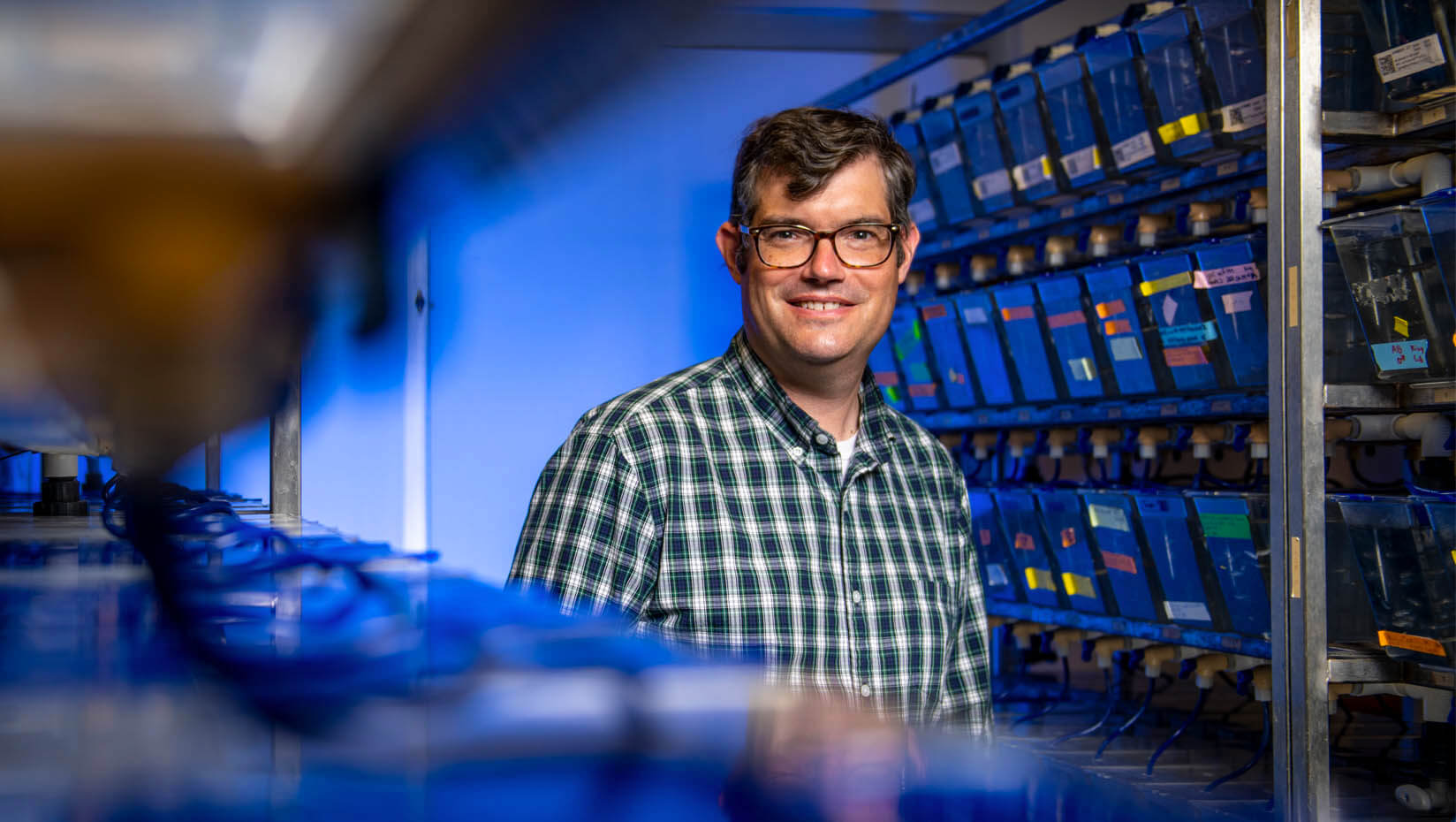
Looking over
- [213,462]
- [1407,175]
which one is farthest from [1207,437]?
[213,462]

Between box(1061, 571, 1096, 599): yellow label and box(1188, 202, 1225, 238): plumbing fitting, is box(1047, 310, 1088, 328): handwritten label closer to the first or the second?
box(1188, 202, 1225, 238): plumbing fitting

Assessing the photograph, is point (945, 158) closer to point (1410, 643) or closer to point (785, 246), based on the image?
point (1410, 643)

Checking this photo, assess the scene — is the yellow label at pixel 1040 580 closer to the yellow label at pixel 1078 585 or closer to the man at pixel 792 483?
the yellow label at pixel 1078 585

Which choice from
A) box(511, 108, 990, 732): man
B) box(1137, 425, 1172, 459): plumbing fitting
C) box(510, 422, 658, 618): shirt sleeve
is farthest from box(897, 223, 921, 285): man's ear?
box(1137, 425, 1172, 459): plumbing fitting

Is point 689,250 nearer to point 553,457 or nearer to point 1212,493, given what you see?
point 1212,493

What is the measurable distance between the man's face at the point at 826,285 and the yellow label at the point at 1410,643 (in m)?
1.44

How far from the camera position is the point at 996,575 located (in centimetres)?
361

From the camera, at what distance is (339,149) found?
0.23m

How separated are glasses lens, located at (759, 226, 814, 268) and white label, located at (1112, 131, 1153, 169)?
1.94m

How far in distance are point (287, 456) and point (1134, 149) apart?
108 inches

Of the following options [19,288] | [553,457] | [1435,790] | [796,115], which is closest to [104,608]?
[19,288]

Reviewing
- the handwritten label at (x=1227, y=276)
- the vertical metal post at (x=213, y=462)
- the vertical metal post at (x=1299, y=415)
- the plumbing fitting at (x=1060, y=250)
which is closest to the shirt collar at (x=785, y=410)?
the vertical metal post at (x=213, y=462)

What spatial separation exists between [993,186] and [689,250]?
1.63 m

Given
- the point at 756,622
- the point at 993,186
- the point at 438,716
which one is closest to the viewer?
the point at 438,716
